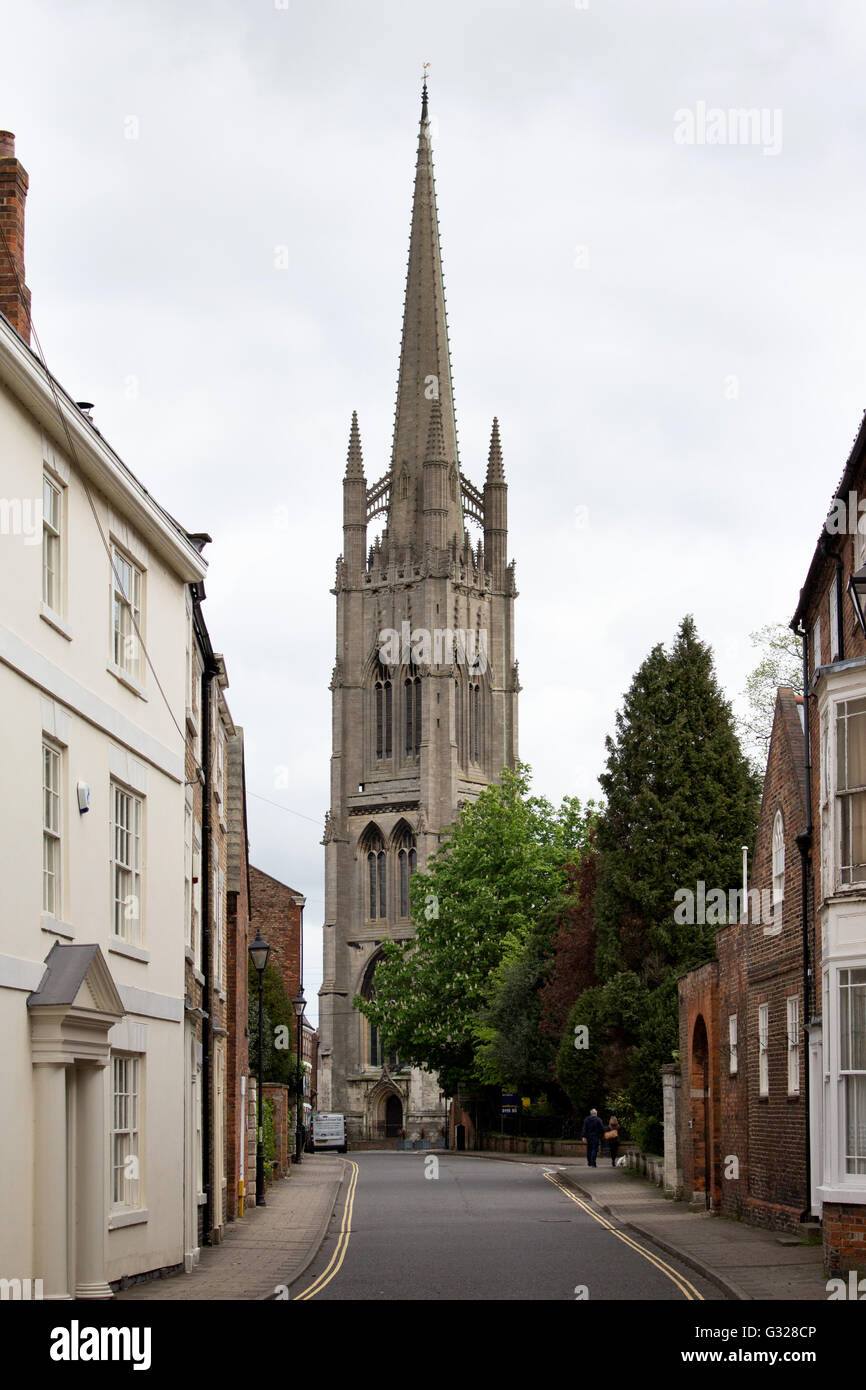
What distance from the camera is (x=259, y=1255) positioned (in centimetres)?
2195

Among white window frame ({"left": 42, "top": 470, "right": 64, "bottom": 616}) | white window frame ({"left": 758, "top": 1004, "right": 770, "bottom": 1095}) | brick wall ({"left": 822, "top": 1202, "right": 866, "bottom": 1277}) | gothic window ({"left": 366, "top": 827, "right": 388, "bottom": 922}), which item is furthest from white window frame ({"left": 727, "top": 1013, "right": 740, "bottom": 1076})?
gothic window ({"left": 366, "top": 827, "right": 388, "bottom": 922})

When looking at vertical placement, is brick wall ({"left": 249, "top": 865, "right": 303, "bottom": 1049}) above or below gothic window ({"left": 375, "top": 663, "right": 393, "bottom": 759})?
below

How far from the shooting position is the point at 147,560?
2016 centimetres

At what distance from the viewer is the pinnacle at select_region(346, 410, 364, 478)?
116375 millimetres

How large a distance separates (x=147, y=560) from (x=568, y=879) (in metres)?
46.8

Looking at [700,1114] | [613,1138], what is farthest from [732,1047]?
[613,1138]

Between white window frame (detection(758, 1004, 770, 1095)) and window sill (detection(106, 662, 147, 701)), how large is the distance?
1011cm

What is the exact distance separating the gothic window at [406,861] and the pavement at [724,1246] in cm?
7154

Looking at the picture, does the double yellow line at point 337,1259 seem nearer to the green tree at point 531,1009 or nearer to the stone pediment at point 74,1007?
the stone pediment at point 74,1007

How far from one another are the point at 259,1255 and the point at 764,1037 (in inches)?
296

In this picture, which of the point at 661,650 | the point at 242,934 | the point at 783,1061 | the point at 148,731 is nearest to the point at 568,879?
the point at 661,650

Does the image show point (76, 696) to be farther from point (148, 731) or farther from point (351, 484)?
point (351, 484)

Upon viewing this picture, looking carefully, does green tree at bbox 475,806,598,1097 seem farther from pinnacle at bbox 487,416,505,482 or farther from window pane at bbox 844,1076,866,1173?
pinnacle at bbox 487,416,505,482

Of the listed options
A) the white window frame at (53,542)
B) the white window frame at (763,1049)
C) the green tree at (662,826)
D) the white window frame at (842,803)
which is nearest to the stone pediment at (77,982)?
the white window frame at (53,542)
